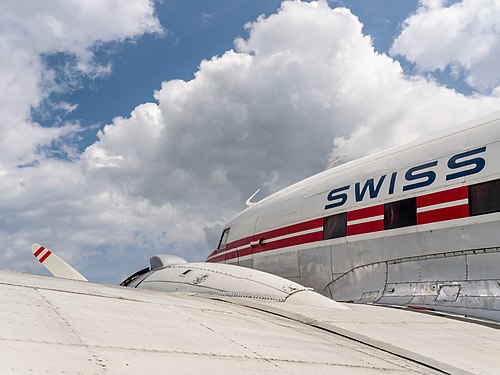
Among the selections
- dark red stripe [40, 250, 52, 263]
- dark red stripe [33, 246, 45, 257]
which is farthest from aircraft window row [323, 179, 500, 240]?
dark red stripe [33, 246, 45, 257]

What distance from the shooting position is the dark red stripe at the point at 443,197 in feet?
25.1

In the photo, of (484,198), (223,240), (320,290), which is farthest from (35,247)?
(484,198)

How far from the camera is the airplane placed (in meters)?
2.47

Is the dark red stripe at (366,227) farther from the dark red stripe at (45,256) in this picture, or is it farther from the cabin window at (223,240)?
the dark red stripe at (45,256)

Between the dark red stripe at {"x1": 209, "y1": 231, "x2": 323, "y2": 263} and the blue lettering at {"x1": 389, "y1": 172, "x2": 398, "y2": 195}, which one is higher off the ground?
the blue lettering at {"x1": 389, "y1": 172, "x2": 398, "y2": 195}

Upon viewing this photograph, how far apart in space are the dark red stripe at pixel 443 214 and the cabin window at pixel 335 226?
1768 millimetres

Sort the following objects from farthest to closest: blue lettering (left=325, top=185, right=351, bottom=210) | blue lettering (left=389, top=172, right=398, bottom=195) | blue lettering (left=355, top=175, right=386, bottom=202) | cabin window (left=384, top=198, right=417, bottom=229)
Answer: blue lettering (left=325, top=185, right=351, bottom=210) < blue lettering (left=355, top=175, right=386, bottom=202) < blue lettering (left=389, top=172, right=398, bottom=195) < cabin window (left=384, top=198, right=417, bottom=229)

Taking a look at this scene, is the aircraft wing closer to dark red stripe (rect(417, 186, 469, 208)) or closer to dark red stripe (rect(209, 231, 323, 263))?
dark red stripe (rect(417, 186, 469, 208))

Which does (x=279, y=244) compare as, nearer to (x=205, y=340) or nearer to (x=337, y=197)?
(x=337, y=197)

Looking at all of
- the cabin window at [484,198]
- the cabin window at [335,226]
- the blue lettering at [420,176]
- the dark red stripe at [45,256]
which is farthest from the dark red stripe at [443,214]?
the dark red stripe at [45,256]

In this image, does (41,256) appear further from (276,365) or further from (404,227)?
(276,365)

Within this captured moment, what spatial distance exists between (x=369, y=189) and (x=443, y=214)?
1.73m

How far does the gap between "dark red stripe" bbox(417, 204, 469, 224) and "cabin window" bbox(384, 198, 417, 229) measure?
0.47 feet

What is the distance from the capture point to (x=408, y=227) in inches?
334
